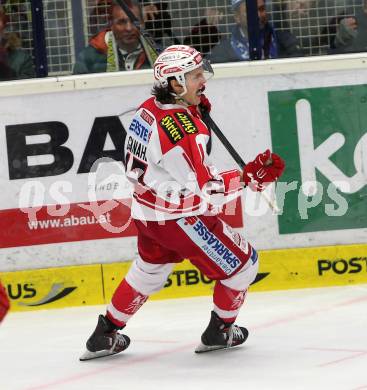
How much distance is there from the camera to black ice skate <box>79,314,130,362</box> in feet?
19.5

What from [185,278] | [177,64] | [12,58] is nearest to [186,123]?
[177,64]

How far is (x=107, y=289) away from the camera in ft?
24.7

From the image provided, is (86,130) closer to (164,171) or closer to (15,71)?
(15,71)

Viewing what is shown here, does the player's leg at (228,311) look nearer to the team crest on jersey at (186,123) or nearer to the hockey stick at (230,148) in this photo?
the team crest on jersey at (186,123)

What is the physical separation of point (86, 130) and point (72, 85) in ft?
0.94

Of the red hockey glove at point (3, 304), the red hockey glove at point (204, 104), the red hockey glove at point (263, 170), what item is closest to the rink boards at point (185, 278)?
the red hockey glove at point (204, 104)

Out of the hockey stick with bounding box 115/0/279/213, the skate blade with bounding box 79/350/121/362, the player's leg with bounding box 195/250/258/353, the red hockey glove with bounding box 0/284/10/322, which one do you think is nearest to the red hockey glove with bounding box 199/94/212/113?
the player's leg with bounding box 195/250/258/353

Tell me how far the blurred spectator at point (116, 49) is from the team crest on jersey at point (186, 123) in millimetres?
2050

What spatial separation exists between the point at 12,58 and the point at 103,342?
2393 mm

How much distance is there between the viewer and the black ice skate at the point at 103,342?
593 centimetres

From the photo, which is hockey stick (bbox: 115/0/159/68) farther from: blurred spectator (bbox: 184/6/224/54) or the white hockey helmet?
the white hockey helmet

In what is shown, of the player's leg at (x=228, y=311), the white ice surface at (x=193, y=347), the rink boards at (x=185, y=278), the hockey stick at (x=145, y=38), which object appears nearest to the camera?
the white ice surface at (x=193, y=347)

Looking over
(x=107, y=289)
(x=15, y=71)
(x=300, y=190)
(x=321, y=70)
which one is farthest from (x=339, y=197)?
(x=15, y=71)

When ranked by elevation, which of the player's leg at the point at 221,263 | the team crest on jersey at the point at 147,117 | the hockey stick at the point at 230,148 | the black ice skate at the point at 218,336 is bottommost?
the black ice skate at the point at 218,336
